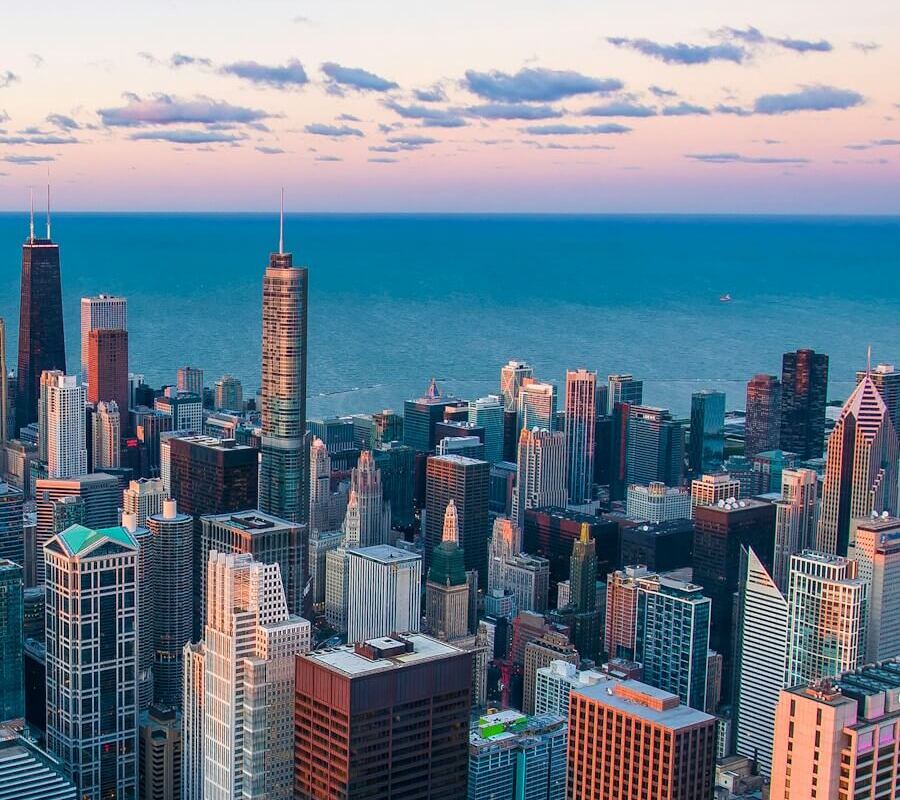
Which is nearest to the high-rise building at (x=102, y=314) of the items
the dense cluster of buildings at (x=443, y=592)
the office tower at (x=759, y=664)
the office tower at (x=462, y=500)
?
the dense cluster of buildings at (x=443, y=592)

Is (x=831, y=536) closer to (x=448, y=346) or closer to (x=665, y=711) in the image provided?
(x=665, y=711)

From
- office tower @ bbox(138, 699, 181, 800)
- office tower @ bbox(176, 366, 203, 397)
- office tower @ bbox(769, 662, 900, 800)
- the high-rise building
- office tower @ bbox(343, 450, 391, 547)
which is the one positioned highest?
the high-rise building

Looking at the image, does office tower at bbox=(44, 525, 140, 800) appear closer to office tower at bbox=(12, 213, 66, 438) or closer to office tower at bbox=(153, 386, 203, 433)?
office tower at bbox=(153, 386, 203, 433)

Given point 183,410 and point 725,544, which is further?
point 183,410

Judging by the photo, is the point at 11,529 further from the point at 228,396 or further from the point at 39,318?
the point at 39,318

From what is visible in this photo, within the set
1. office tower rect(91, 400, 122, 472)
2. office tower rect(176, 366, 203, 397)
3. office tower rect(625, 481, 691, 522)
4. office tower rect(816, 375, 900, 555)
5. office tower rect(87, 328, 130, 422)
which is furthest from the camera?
office tower rect(176, 366, 203, 397)

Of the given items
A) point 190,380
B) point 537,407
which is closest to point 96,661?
point 537,407

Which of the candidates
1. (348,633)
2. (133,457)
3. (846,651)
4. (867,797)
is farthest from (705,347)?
(867,797)

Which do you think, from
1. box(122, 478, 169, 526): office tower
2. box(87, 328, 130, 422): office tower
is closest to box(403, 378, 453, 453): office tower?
box(87, 328, 130, 422): office tower
